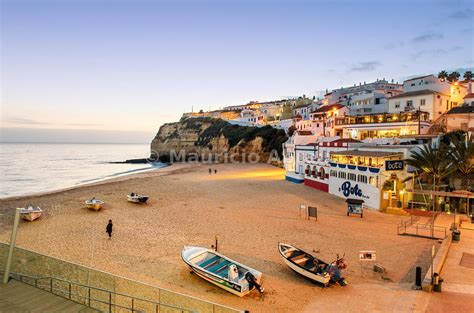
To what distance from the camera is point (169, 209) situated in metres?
28.2

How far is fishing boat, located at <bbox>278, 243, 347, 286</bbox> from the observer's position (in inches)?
531

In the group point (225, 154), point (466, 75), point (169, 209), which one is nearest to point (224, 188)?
point (169, 209)

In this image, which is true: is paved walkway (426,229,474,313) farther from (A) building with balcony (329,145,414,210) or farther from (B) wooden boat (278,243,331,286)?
(A) building with balcony (329,145,414,210)

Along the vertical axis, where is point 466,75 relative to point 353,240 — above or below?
above

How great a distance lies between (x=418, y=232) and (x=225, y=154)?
68.7 metres

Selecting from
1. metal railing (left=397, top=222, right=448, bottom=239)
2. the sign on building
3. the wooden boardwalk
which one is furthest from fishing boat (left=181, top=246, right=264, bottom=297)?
metal railing (left=397, top=222, right=448, bottom=239)

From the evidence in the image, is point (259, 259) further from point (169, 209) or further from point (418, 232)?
point (169, 209)

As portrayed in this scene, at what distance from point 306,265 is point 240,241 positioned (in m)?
5.81

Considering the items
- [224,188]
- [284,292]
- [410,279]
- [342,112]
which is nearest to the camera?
[284,292]

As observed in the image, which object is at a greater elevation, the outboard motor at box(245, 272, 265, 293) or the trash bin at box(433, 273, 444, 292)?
the trash bin at box(433, 273, 444, 292)

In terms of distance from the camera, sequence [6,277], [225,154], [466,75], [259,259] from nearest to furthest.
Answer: [6,277], [259,259], [466,75], [225,154]

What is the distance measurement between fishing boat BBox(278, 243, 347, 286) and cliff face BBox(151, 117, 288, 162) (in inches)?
2217

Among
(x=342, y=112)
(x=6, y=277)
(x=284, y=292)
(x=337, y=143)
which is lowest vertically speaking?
(x=284, y=292)

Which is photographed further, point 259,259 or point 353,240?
point 353,240
